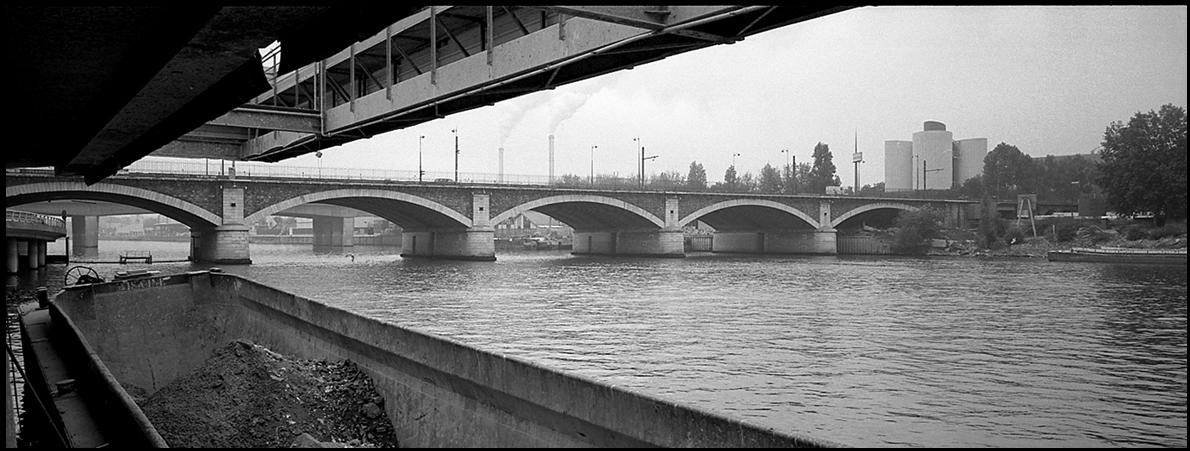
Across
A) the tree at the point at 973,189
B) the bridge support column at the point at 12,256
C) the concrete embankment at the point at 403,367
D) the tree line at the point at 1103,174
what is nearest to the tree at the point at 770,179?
the tree line at the point at 1103,174

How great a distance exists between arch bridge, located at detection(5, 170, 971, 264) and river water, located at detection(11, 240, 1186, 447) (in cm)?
1443

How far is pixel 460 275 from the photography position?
49344mm

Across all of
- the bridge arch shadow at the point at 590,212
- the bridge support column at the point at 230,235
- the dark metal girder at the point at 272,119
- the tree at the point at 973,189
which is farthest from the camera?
the tree at the point at 973,189

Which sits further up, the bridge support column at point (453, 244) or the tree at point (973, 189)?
the tree at point (973, 189)

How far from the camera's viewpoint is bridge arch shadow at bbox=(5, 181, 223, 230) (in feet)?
159

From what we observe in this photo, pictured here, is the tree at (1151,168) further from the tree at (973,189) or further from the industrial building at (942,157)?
the industrial building at (942,157)

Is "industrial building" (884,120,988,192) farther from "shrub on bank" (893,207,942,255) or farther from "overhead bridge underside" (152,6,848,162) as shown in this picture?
"overhead bridge underside" (152,6,848,162)

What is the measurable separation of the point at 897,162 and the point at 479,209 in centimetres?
9732

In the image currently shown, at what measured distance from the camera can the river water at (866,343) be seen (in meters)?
13.1

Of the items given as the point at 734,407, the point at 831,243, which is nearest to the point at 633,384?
the point at 734,407

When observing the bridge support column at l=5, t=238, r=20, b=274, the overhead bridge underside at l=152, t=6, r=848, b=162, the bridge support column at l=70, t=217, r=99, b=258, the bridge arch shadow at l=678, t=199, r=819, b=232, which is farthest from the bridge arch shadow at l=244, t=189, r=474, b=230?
the bridge support column at l=70, t=217, r=99, b=258

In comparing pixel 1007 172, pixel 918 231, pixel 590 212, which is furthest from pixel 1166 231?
pixel 1007 172

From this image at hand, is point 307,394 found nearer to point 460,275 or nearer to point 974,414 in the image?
point 974,414

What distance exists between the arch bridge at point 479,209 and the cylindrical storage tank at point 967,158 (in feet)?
→ 98.2
